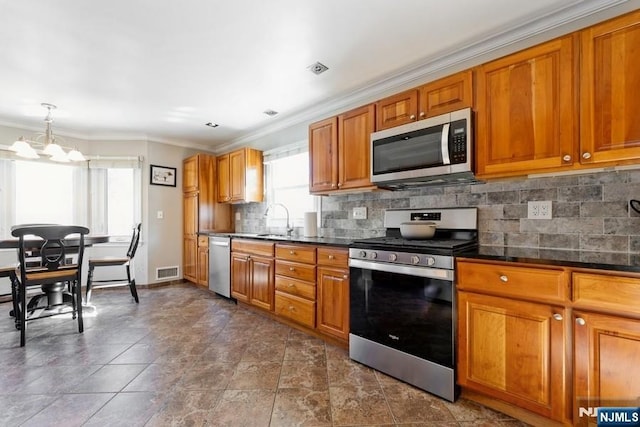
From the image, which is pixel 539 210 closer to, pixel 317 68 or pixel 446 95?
pixel 446 95

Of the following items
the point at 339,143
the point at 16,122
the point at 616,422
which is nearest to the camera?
the point at 616,422

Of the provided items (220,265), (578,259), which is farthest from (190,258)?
(578,259)

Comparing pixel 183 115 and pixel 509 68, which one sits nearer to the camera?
pixel 509 68

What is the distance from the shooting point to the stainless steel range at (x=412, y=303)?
1749 mm

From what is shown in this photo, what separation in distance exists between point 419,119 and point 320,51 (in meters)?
0.97

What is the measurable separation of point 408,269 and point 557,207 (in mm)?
1031

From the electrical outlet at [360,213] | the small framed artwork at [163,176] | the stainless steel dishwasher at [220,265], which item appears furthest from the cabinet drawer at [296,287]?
the small framed artwork at [163,176]

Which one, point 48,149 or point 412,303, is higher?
point 48,149

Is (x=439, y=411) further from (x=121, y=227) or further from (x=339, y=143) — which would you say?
(x=121, y=227)

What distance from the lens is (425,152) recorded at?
6.88 feet

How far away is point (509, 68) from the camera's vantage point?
179 centimetres

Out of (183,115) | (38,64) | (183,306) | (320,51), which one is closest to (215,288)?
(183,306)

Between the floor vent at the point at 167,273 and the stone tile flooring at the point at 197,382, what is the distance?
1599mm

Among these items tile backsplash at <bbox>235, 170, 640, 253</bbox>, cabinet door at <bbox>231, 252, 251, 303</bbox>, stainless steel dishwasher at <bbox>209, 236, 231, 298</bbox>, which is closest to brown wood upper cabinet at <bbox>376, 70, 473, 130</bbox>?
tile backsplash at <bbox>235, 170, 640, 253</bbox>
